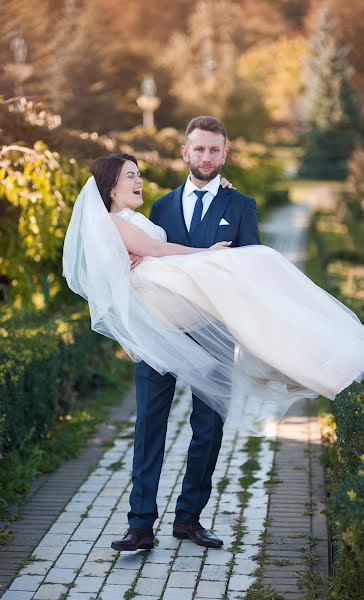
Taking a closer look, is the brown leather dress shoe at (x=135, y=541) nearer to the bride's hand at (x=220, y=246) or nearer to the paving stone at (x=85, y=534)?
the paving stone at (x=85, y=534)

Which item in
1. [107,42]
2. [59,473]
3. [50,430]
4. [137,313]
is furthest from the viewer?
[107,42]

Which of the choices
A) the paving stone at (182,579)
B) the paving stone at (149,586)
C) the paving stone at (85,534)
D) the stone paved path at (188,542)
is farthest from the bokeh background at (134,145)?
the paving stone at (149,586)

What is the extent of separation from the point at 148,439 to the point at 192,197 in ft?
3.89

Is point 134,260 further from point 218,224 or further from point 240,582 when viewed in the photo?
point 240,582

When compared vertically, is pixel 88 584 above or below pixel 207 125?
below

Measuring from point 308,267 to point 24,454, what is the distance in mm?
11253

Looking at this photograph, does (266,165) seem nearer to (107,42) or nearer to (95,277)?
(107,42)

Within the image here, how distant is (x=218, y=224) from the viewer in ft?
14.6

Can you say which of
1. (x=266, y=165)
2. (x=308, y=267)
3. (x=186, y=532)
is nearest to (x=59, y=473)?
(x=186, y=532)

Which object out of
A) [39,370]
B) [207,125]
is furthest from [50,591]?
[39,370]

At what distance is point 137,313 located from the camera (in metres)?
4.34

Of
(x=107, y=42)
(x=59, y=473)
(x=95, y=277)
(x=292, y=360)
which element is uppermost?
(x=107, y=42)

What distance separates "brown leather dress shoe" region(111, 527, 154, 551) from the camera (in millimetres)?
4441

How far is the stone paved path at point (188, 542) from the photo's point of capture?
162 inches
